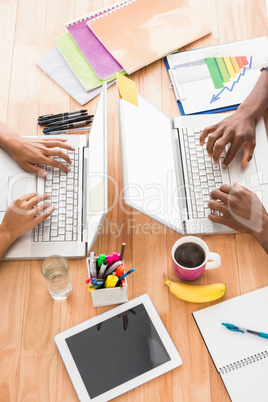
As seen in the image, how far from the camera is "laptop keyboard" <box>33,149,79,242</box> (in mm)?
1122

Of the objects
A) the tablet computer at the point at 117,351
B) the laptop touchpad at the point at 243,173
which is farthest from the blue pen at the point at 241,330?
the laptop touchpad at the point at 243,173

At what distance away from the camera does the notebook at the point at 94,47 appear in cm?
135

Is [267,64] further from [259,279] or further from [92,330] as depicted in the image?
[92,330]

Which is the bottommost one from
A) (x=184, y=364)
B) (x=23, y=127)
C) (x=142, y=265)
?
(x=184, y=364)

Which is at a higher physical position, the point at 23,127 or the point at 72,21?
the point at 72,21

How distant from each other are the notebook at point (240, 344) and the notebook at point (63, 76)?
0.76 m

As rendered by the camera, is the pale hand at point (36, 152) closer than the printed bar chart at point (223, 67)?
Yes

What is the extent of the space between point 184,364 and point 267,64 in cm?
95

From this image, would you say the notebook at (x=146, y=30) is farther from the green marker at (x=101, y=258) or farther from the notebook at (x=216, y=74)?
the green marker at (x=101, y=258)

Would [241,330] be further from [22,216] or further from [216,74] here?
[216,74]

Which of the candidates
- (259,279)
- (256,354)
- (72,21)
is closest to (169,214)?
(259,279)

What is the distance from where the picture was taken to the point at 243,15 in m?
1.46

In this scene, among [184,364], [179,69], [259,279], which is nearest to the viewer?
[184,364]

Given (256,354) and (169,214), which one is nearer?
(256,354)
